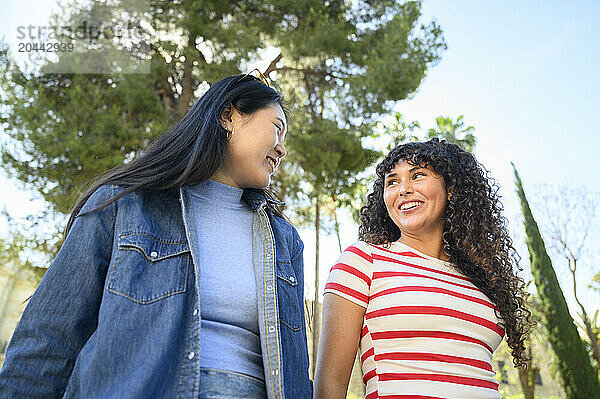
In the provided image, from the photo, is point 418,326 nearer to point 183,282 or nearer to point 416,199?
point 416,199

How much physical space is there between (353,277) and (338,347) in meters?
0.27

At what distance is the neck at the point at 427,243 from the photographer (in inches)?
82.2

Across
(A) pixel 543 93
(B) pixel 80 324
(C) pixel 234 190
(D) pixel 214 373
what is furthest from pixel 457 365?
(A) pixel 543 93

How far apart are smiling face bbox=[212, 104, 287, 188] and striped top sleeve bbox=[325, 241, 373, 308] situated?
1.48ft

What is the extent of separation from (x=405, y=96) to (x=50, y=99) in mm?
6319

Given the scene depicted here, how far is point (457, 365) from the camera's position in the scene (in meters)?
1.69

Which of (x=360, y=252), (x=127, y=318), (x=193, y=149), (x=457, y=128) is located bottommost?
(x=127, y=318)

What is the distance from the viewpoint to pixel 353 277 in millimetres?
1878

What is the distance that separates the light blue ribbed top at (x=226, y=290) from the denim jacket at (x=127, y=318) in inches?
1.9

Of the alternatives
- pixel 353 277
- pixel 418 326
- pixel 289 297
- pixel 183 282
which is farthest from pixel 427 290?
pixel 183 282

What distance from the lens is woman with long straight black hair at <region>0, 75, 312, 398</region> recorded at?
3.87ft

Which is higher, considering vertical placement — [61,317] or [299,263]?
[299,263]

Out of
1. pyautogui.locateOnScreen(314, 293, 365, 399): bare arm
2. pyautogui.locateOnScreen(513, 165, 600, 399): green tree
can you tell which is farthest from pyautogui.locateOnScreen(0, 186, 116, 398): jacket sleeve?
pyautogui.locateOnScreen(513, 165, 600, 399): green tree

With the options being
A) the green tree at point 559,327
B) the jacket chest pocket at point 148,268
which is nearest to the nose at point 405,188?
the jacket chest pocket at point 148,268
